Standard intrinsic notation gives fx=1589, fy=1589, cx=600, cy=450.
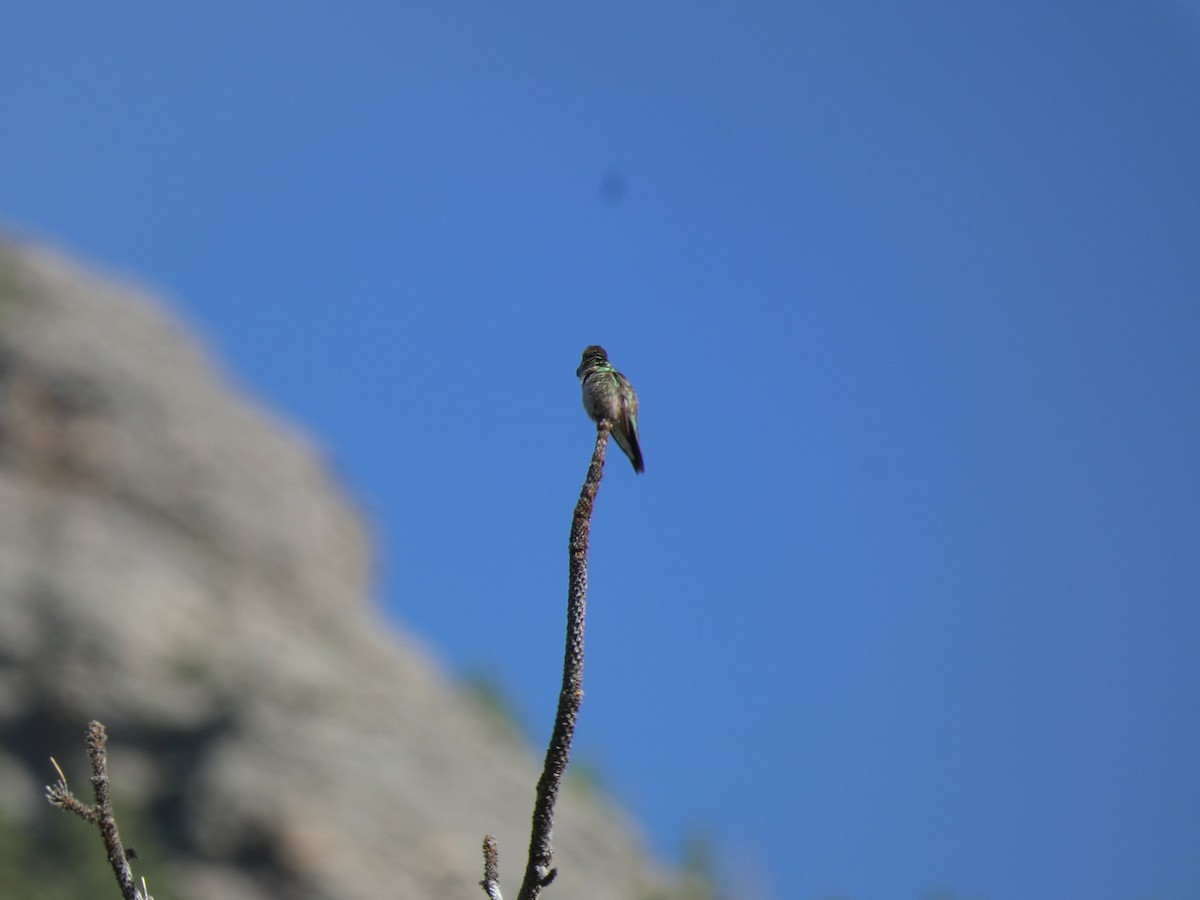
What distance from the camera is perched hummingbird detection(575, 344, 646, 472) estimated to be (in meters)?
5.11

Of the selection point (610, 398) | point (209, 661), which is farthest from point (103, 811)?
point (209, 661)

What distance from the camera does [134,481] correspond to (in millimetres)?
64188

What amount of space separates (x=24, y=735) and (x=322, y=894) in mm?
12220

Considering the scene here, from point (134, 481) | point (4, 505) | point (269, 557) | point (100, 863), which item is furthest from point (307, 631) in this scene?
point (100, 863)

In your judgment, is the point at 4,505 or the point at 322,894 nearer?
A: the point at 322,894

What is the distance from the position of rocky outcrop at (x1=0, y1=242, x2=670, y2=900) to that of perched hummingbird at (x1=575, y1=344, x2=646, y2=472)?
43849 mm

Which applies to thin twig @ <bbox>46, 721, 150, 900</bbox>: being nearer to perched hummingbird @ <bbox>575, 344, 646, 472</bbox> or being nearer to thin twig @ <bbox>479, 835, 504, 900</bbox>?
thin twig @ <bbox>479, 835, 504, 900</bbox>

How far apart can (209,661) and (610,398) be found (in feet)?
178

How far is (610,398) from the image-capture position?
201 inches

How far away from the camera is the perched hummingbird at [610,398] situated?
511 cm

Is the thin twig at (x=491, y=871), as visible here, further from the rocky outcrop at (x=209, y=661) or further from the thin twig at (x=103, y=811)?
the rocky outcrop at (x=209, y=661)

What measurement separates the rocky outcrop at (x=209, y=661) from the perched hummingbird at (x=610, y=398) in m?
43.8

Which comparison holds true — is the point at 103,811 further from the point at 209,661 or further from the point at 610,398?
the point at 209,661

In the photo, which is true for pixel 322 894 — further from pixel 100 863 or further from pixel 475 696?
pixel 475 696
